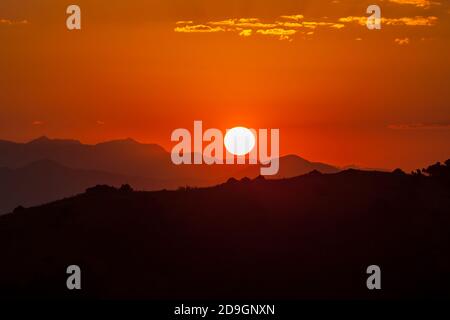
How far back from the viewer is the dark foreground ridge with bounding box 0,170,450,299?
3491cm

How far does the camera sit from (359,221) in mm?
39219

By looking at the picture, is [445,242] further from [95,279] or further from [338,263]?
[95,279]

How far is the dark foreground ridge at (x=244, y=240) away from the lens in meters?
34.9

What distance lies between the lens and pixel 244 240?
38188 mm

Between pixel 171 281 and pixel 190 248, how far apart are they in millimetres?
2811

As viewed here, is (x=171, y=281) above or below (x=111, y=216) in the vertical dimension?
below
